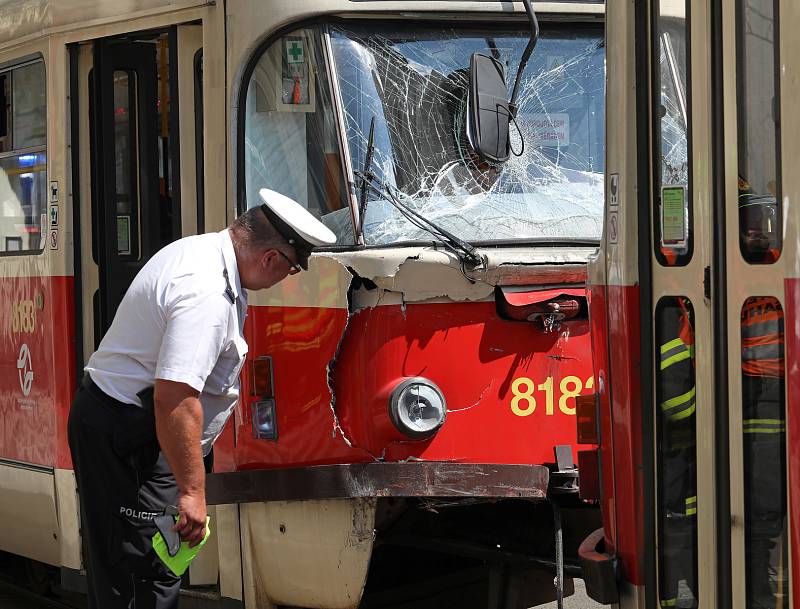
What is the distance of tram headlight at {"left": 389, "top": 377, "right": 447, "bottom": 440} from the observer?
4.93m

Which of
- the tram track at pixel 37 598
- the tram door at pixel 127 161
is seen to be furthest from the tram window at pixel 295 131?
the tram track at pixel 37 598

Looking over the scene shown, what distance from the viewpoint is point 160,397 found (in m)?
3.96

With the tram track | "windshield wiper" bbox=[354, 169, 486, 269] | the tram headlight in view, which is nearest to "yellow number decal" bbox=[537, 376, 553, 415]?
the tram headlight

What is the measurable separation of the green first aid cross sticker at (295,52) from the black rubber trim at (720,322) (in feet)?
7.20

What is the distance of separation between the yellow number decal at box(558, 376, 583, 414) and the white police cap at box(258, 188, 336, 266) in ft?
4.25

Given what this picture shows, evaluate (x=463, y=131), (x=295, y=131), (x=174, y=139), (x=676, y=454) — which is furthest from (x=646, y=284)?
(x=174, y=139)

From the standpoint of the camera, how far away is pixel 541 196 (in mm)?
5359

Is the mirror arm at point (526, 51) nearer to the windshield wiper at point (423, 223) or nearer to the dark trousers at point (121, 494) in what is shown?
the windshield wiper at point (423, 223)

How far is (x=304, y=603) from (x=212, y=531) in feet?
1.73

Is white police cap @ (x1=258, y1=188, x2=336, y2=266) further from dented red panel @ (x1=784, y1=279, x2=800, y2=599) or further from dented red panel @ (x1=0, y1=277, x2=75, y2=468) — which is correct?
dented red panel @ (x1=0, y1=277, x2=75, y2=468)

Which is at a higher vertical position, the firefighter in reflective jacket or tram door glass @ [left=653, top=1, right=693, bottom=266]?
tram door glass @ [left=653, top=1, right=693, bottom=266]

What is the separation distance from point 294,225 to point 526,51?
1.58m

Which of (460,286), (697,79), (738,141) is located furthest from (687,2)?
(460,286)

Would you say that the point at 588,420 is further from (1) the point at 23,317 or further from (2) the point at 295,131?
(1) the point at 23,317
